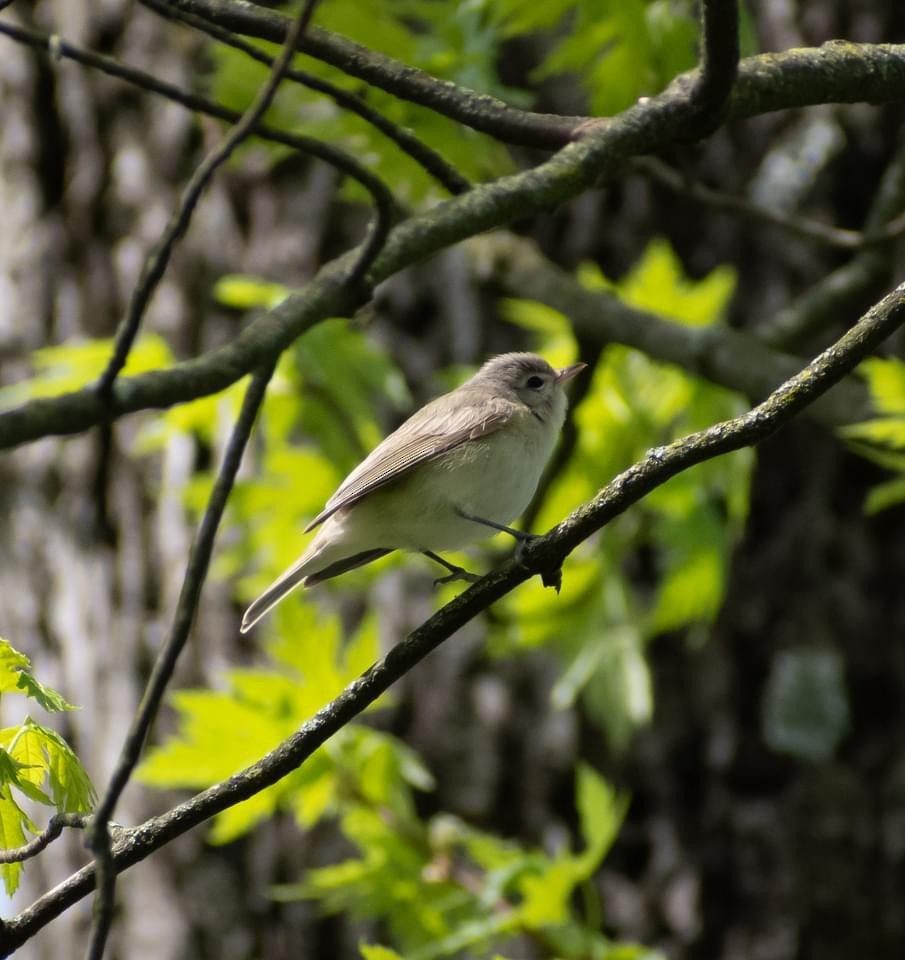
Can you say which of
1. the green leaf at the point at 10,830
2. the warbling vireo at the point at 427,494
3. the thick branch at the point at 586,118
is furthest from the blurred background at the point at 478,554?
the green leaf at the point at 10,830

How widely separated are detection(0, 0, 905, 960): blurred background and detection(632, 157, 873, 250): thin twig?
36 millimetres

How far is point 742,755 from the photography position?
419 centimetres

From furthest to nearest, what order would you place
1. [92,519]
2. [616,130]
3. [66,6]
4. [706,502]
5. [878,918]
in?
1. [66,6]
2. [92,519]
3. [878,918]
4. [706,502]
5. [616,130]

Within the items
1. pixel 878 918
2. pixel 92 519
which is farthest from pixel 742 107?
pixel 92 519

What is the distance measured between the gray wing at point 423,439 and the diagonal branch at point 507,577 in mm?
867

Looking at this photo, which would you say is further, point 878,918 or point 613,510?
point 878,918

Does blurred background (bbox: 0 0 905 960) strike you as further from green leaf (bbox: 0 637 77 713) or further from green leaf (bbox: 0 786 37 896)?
green leaf (bbox: 0 637 77 713)

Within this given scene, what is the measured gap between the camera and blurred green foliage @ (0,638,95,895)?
1.59m

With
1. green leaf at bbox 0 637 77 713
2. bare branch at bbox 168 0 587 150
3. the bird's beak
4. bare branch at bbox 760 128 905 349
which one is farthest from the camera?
bare branch at bbox 760 128 905 349

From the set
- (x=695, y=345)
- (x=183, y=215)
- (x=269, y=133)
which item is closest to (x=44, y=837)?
(x=183, y=215)

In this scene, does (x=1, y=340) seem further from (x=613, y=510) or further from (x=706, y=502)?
(x=613, y=510)

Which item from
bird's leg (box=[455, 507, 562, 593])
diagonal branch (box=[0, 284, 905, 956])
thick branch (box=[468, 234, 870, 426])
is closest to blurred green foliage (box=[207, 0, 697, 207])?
thick branch (box=[468, 234, 870, 426])

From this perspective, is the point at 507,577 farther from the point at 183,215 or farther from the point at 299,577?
the point at 299,577

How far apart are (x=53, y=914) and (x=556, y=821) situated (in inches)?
107
